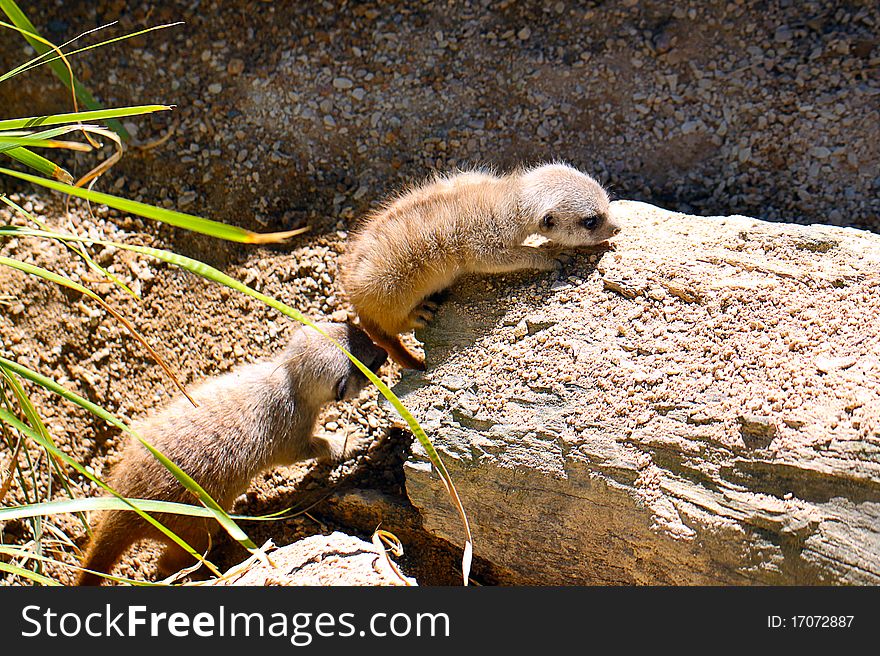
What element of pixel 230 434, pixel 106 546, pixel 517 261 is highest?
pixel 517 261

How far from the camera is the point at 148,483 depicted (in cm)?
268

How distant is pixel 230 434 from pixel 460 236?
113 cm

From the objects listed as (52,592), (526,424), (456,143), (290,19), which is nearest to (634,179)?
(456,143)

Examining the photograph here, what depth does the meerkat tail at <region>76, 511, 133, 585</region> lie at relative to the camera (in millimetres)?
2664

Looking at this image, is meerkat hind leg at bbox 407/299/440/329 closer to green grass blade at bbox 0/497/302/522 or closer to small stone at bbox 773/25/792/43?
green grass blade at bbox 0/497/302/522

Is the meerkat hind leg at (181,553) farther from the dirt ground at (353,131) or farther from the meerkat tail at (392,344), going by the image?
the meerkat tail at (392,344)

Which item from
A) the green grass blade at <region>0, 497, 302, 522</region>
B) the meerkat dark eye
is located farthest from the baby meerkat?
the green grass blade at <region>0, 497, 302, 522</region>

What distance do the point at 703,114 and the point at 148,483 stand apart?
2803mm

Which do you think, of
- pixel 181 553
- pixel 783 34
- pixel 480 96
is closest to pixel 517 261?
pixel 480 96

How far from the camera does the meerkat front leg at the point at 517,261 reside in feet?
8.58

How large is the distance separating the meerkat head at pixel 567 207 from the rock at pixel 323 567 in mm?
1256

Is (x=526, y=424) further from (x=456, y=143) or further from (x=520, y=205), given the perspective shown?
(x=456, y=143)

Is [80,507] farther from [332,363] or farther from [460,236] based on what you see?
[460,236]

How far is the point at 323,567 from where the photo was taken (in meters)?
2.32
